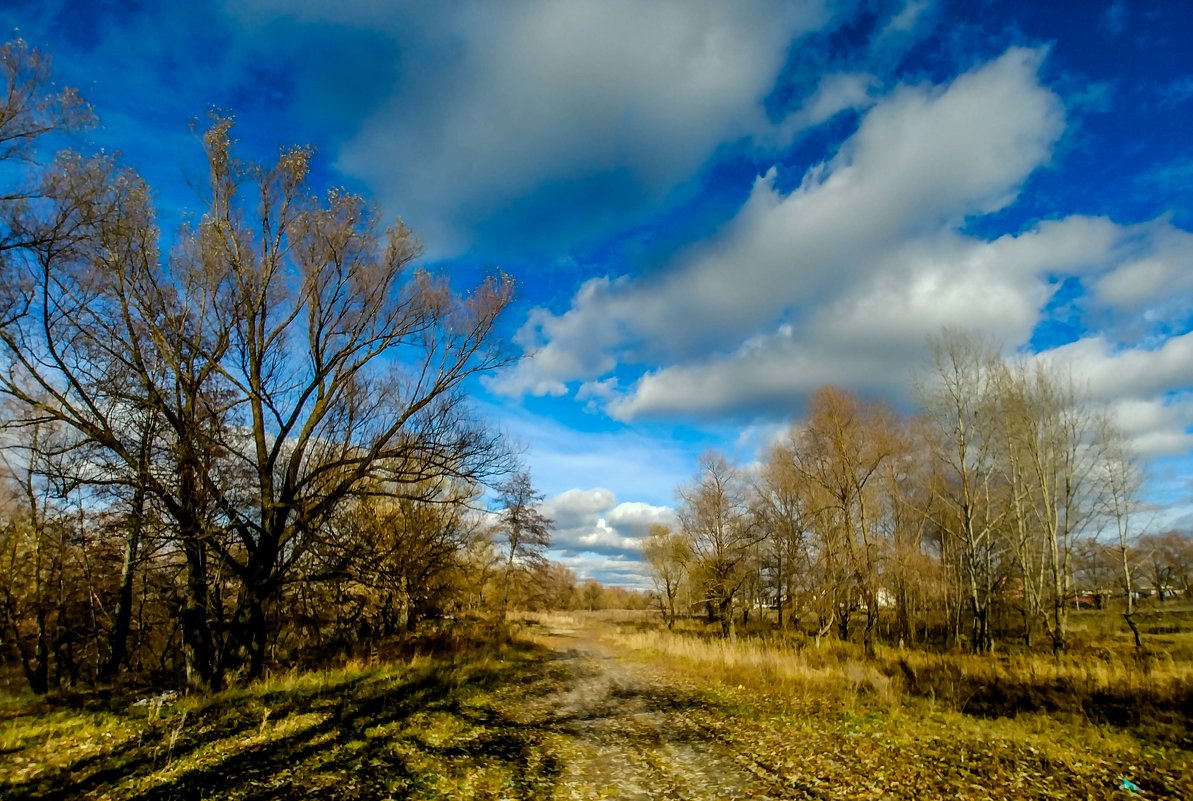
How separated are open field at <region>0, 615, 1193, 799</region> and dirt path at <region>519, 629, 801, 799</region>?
5cm

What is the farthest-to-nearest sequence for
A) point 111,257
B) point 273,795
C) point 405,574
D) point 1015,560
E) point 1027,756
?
1. point 1015,560
2. point 405,574
3. point 111,257
4. point 1027,756
5. point 273,795

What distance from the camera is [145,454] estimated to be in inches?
434

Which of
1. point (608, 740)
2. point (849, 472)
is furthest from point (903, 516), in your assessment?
point (608, 740)

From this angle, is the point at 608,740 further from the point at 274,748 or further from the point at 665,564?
the point at 665,564

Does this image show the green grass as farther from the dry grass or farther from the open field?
the dry grass

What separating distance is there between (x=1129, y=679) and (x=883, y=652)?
422 inches

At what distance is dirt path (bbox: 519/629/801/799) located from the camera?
783 cm

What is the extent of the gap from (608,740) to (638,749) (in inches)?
33.2

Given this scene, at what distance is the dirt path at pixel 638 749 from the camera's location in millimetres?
7832

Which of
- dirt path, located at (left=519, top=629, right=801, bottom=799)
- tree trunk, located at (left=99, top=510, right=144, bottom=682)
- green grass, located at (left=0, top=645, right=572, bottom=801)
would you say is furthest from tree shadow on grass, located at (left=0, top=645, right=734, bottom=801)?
tree trunk, located at (left=99, top=510, right=144, bottom=682)

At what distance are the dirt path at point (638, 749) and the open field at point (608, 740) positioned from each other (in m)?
0.05

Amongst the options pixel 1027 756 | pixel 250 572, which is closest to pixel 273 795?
pixel 250 572

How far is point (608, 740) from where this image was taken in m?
10.6

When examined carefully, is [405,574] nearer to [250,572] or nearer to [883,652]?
[250,572]
